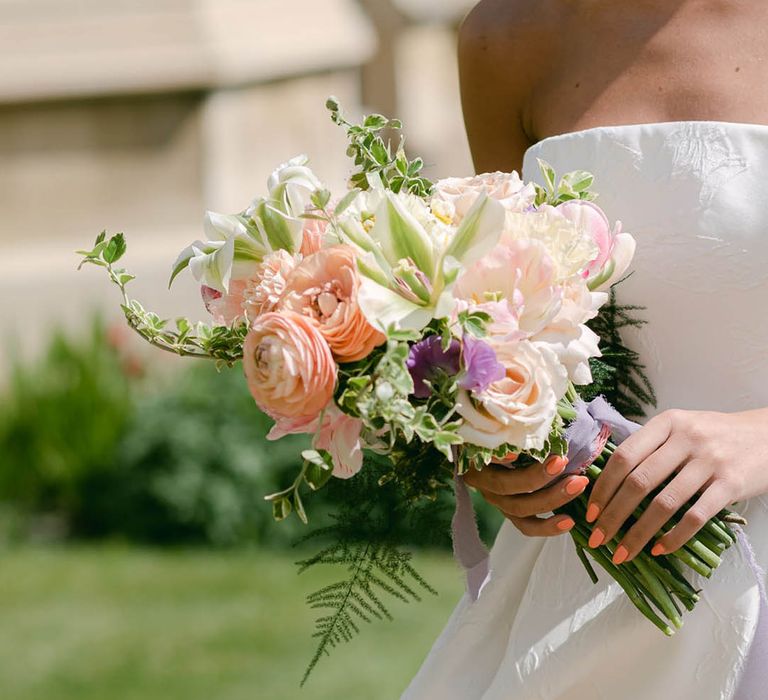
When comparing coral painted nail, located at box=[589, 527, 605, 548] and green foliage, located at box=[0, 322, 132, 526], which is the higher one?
coral painted nail, located at box=[589, 527, 605, 548]

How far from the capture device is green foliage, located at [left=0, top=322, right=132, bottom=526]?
6.76m

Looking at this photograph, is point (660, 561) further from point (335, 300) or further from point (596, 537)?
point (335, 300)

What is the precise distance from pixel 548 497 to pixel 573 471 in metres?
0.05

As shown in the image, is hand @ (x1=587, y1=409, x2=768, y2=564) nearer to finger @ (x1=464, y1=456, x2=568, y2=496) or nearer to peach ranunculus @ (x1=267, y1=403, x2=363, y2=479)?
finger @ (x1=464, y1=456, x2=568, y2=496)

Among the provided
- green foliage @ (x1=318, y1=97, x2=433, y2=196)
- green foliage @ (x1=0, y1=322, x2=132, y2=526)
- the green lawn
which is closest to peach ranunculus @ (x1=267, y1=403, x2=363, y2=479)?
green foliage @ (x1=318, y1=97, x2=433, y2=196)

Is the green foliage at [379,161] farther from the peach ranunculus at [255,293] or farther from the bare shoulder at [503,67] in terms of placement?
the bare shoulder at [503,67]

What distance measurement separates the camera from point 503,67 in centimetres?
255

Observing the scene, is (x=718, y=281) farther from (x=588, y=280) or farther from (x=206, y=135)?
(x=206, y=135)

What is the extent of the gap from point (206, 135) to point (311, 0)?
1410mm

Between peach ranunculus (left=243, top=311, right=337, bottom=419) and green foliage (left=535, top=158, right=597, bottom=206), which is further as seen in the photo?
green foliage (left=535, top=158, right=597, bottom=206)

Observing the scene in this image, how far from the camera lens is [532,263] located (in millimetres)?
1787

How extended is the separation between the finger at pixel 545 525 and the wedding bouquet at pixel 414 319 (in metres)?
0.05

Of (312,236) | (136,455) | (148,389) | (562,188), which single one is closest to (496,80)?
(562,188)

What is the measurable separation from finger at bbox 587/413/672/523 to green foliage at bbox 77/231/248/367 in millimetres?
553
